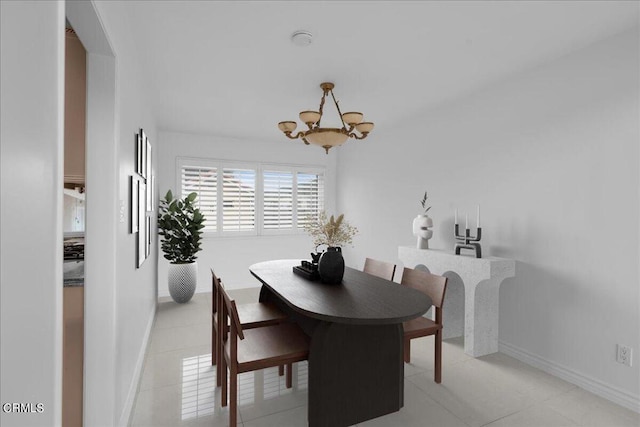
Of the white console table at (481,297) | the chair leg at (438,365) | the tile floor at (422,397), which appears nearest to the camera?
the tile floor at (422,397)

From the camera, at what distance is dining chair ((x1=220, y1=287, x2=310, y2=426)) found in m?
1.84

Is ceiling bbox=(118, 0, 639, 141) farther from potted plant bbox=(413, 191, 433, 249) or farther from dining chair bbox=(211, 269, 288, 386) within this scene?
dining chair bbox=(211, 269, 288, 386)

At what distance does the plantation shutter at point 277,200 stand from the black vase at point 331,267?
11.1 ft

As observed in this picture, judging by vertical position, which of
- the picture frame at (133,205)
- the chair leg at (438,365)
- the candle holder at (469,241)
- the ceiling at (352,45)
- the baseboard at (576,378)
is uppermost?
the ceiling at (352,45)

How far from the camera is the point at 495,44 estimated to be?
8.27 feet

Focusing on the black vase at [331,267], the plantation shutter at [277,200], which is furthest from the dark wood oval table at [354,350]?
the plantation shutter at [277,200]

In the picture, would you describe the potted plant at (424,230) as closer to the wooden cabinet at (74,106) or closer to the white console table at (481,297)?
the white console table at (481,297)

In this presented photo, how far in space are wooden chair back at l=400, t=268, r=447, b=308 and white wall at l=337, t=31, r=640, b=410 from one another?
1043mm

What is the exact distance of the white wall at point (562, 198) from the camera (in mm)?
2355

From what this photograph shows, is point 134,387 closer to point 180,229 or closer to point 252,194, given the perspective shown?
point 180,229

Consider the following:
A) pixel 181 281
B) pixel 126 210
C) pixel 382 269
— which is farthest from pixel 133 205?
Answer: pixel 181 281

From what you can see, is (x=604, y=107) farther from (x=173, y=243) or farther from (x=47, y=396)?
(x=173, y=243)

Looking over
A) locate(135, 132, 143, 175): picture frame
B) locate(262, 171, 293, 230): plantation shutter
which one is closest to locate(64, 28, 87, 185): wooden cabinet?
locate(135, 132, 143, 175): picture frame

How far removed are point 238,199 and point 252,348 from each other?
151 inches
